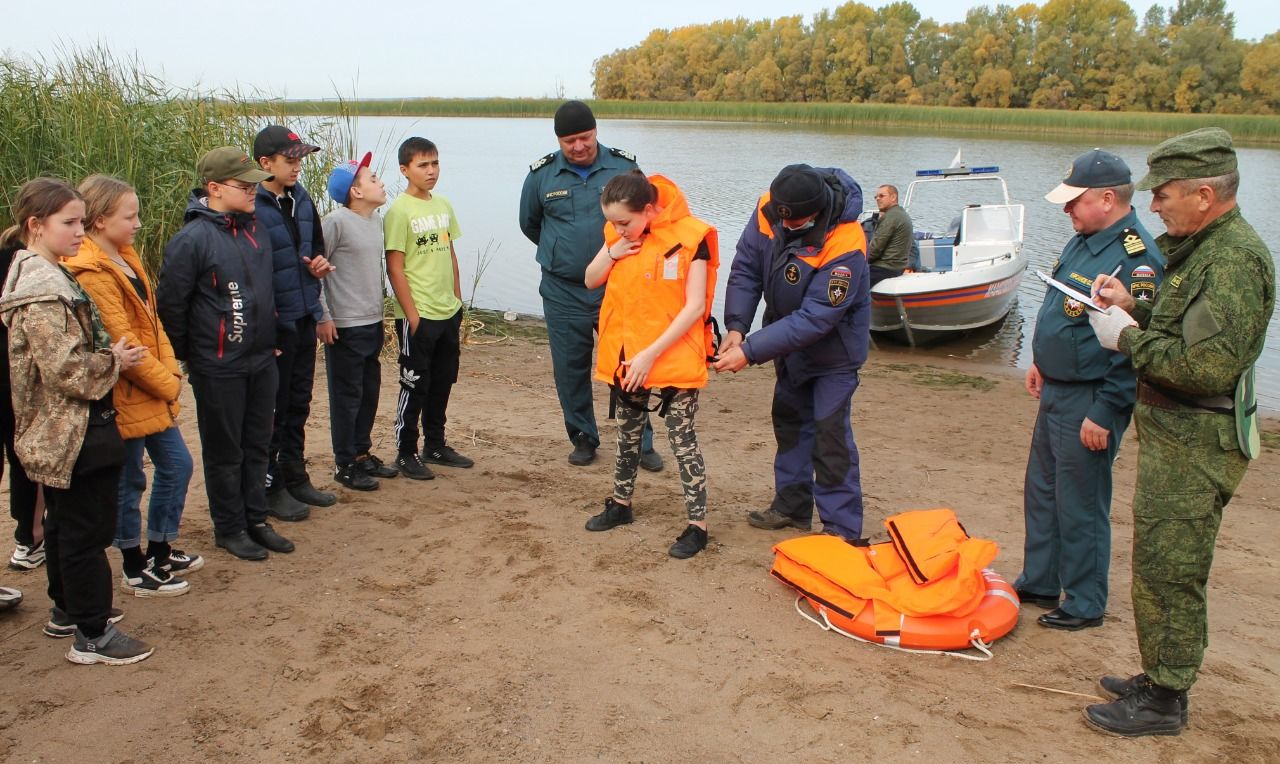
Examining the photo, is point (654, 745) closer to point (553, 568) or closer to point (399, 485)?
point (553, 568)

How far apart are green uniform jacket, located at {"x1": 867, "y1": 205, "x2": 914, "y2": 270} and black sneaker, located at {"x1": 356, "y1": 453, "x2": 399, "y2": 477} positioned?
7913 mm

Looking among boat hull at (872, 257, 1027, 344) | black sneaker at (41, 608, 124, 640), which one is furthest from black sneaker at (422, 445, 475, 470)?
boat hull at (872, 257, 1027, 344)

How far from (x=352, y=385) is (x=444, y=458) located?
84cm

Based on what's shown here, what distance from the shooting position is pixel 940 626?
371cm

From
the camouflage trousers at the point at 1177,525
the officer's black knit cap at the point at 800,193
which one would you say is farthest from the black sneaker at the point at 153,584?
the camouflage trousers at the point at 1177,525

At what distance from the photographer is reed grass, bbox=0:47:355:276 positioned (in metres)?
8.13

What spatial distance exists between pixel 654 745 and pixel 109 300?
8.43ft

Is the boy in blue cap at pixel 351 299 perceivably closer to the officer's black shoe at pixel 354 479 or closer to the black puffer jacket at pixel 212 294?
the officer's black shoe at pixel 354 479

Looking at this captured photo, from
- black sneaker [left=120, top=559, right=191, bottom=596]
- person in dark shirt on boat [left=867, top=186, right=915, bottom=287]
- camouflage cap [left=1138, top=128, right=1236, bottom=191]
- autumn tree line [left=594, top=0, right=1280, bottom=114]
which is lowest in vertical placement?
black sneaker [left=120, top=559, right=191, bottom=596]

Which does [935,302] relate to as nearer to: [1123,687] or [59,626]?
[1123,687]

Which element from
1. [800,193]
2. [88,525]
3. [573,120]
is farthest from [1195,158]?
[88,525]

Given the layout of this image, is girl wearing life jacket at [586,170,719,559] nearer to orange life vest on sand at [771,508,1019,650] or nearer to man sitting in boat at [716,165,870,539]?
man sitting in boat at [716,165,870,539]

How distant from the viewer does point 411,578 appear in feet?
13.9

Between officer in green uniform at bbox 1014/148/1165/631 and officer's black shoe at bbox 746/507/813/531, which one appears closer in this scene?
officer in green uniform at bbox 1014/148/1165/631
